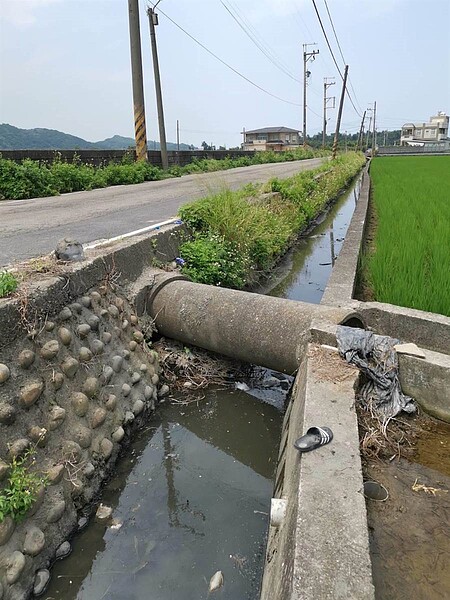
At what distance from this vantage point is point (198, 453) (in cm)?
312

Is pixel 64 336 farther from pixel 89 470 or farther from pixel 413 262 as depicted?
pixel 413 262

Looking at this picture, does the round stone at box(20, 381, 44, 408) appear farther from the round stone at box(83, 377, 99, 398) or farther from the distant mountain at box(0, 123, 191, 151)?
the distant mountain at box(0, 123, 191, 151)

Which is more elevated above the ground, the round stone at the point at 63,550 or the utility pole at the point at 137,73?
the utility pole at the point at 137,73

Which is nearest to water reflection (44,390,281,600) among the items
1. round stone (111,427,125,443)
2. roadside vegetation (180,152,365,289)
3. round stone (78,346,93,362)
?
round stone (111,427,125,443)

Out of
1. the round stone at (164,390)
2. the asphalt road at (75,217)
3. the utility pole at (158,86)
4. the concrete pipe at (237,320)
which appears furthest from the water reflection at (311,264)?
the utility pole at (158,86)

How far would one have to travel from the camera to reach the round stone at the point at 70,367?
2.75 m

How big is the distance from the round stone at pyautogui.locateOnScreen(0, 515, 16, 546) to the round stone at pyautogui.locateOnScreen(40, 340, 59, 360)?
0.93m

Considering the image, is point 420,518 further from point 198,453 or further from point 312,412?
point 198,453

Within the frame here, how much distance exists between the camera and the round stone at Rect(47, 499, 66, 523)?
225cm

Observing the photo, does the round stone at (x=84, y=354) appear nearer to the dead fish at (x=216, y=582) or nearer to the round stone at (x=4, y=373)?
the round stone at (x=4, y=373)

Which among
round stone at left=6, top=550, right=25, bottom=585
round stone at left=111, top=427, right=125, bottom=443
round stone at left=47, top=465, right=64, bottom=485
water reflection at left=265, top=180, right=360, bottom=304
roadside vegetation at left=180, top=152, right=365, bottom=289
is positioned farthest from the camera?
water reflection at left=265, top=180, right=360, bottom=304

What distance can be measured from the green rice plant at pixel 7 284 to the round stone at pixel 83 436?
931mm

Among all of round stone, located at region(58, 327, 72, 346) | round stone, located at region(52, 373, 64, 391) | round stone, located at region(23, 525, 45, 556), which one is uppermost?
round stone, located at region(58, 327, 72, 346)

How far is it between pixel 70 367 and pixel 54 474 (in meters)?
0.68
